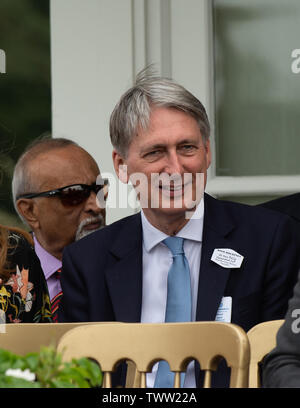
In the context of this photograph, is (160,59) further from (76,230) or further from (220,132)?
(76,230)

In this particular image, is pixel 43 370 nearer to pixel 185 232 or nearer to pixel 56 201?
pixel 185 232

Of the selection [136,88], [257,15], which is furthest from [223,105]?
[136,88]

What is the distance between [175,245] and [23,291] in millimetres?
548

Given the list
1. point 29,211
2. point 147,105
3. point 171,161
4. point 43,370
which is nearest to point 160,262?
point 171,161

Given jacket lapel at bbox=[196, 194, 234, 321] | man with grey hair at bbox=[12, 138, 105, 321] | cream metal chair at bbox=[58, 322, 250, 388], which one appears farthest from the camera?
man with grey hair at bbox=[12, 138, 105, 321]

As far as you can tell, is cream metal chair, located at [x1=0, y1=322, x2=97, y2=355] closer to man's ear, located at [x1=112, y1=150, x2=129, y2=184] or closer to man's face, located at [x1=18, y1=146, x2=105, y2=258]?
man's ear, located at [x1=112, y1=150, x2=129, y2=184]

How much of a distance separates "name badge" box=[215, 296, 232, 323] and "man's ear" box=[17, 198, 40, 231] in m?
1.16

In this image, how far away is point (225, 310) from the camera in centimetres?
243

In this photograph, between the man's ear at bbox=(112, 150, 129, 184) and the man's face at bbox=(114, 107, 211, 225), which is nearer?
the man's face at bbox=(114, 107, 211, 225)

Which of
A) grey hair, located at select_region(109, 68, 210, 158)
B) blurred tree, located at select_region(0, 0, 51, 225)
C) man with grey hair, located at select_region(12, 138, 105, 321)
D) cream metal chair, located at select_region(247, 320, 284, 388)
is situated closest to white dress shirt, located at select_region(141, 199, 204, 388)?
grey hair, located at select_region(109, 68, 210, 158)

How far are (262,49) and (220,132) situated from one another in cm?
40

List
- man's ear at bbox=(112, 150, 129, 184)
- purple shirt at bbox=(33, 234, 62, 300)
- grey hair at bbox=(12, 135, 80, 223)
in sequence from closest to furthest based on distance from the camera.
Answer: man's ear at bbox=(112, 150, 129, 184)
purple shirt at bbox=(33, 234, 62, 300)
grey hair at bbox=(12, 135, 80, 223)

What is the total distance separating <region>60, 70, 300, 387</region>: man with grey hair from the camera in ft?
8.04
